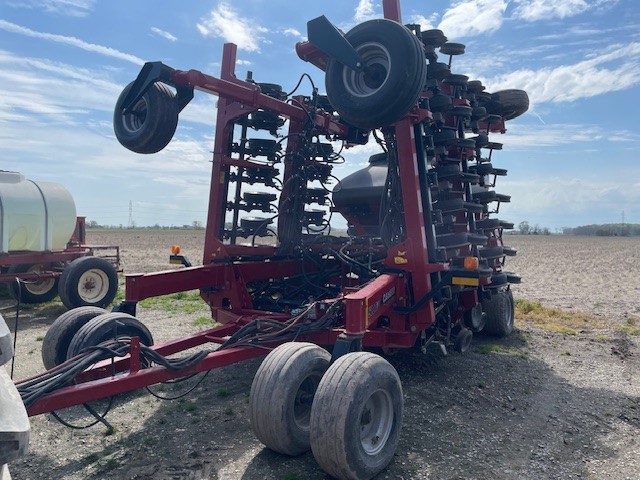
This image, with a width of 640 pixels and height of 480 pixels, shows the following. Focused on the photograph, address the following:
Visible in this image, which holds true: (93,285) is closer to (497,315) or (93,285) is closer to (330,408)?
(497,315)

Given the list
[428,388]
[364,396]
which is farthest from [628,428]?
[364,396]

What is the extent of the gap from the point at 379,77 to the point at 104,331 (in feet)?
10.2

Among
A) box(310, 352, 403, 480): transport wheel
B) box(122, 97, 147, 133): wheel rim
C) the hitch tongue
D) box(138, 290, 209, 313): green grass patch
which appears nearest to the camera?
box(310, 352, 403, 480): transport wheel

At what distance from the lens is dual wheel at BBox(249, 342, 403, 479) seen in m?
3.30

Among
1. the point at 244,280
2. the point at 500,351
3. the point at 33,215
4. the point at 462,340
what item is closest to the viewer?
the point at 462,340

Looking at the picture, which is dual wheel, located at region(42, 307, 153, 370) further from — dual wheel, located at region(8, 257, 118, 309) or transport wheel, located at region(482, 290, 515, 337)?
transport wheel, located at region(482, 290, 515, 337)

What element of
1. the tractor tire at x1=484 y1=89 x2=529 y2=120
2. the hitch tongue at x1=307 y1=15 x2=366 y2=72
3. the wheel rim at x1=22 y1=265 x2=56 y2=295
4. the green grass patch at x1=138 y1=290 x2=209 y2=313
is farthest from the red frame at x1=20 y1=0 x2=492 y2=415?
the wheel rim at x1=22 y1=265 x2=56 y2=295

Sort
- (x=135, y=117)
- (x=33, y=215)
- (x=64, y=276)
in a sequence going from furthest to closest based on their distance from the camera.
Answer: (x=33, y=215)
(x=64, y=276)
(x=135, y=117)

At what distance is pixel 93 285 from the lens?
31.2 feet

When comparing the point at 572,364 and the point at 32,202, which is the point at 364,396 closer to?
the point at 572,364

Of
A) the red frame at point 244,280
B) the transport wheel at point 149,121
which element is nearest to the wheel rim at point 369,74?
the red frame at point 244,280

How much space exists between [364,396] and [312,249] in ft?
A: 10.8

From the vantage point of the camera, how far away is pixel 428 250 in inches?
201

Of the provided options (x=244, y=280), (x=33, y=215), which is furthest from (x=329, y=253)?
(x=33, y=215)
